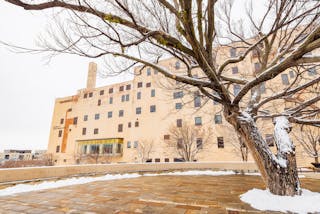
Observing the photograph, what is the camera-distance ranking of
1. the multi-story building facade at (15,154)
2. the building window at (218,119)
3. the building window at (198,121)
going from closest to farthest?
1. the building window at (218,119)
2. the building window at (198,121)
3. the multi-story building facade at (15,154)

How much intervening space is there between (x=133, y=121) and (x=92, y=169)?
17260 mm

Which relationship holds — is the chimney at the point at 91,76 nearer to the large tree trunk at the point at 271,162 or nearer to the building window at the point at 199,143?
the building window at the point at 199,143

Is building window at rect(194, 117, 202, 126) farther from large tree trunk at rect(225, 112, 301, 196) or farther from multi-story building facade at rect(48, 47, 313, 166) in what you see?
large tree trunk at rect(225, 112, 301, 196)

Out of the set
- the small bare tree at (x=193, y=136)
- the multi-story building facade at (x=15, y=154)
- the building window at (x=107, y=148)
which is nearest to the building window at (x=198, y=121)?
the small bare tree at (x=193, y=136)

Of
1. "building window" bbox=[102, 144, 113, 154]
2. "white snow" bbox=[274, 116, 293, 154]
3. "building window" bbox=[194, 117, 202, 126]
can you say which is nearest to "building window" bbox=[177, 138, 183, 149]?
"building window" bbox=[194, 117, 202, 126]

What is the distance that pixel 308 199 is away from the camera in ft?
12.3

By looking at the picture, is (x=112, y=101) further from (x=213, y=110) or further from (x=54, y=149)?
(x=213, y=110)

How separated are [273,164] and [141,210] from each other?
11.5 feet

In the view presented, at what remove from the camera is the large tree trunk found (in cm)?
403

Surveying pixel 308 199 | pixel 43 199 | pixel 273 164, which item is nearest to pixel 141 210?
pixel 43 199

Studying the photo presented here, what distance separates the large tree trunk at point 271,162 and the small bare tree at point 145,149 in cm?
1895

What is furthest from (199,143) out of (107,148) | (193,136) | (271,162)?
(271,162)

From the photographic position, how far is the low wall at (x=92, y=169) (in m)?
5.73

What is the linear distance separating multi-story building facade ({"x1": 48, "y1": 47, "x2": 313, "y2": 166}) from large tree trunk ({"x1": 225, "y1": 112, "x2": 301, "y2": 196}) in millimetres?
13039
